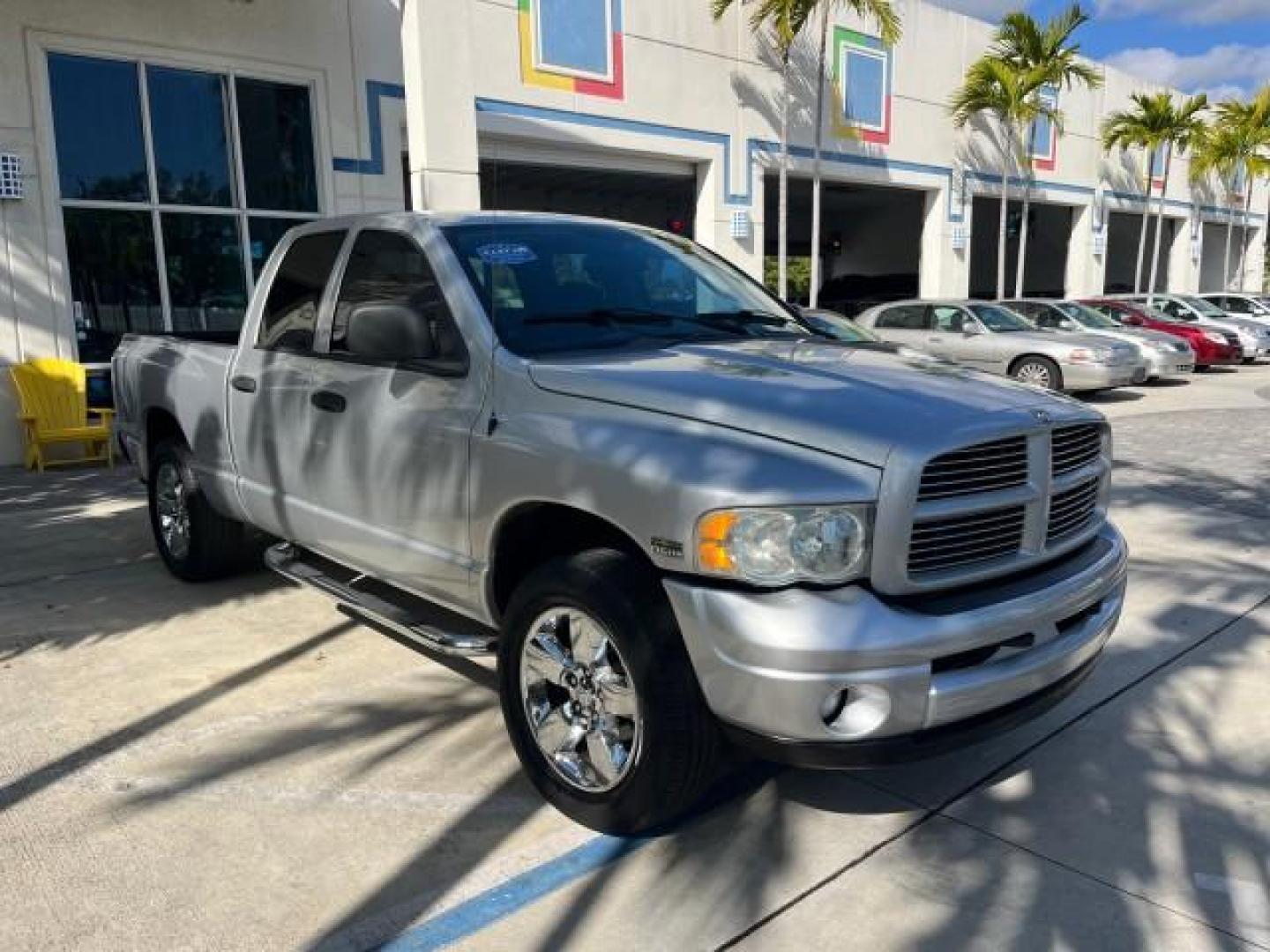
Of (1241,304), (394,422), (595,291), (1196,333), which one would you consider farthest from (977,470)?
(1241,304)

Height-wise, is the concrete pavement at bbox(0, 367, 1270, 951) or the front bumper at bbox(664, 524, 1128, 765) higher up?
the front bumper at bbox(664, 524, 1128, 765)

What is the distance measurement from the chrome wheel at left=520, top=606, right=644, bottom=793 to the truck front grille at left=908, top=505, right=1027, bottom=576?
0.92 metres

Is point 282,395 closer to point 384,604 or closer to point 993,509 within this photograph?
point 384,604

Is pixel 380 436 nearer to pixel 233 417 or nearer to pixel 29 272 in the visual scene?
pixel 233 417

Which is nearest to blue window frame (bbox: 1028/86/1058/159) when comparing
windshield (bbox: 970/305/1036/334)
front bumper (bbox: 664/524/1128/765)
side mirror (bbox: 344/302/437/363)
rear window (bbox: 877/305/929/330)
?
windshield (bbox: 970/305/1036/334)

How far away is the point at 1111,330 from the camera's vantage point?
16219 mm

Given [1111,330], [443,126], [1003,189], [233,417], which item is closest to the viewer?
[233,417]

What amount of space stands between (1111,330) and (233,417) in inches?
589

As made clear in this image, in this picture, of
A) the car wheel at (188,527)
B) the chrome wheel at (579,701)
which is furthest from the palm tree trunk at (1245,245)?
the chrome wheel at (579,701)

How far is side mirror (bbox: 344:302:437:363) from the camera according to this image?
3.58 m

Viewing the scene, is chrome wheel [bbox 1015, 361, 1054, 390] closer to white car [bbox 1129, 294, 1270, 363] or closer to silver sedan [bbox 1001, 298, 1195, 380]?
silver sedan [bbox 1001, 298, 1195, 380]

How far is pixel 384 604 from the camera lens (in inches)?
161

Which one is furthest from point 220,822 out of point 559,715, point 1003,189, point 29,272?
point 1003,189

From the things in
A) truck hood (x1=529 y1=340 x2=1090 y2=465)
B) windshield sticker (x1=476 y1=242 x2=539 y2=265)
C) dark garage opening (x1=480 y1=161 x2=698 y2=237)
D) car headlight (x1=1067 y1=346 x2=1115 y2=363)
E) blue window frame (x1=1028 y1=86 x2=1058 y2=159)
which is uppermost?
blue window frame (x1=1028 y1=86 x2=1058 y2=159)
